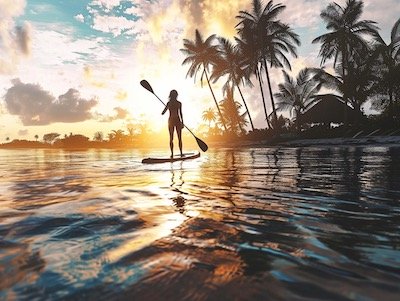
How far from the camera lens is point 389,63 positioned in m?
25.6

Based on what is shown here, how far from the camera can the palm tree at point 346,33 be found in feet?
84.4

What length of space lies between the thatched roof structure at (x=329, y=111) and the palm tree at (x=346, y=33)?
2620 millimetres

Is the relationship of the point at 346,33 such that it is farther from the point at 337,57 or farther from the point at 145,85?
the point at 145,85

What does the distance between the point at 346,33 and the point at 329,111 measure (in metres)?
6.94

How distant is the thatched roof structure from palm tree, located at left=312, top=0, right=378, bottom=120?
2620 mm

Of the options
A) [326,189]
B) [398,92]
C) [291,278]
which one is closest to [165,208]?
[291,278]

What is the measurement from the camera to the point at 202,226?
221cm

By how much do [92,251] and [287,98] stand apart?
36217 mm

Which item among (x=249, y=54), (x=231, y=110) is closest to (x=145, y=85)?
(x=249, y=54)

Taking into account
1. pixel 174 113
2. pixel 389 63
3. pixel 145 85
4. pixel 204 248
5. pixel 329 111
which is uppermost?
pixel 389 63

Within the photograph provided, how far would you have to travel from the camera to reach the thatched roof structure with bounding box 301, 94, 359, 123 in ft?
95.8

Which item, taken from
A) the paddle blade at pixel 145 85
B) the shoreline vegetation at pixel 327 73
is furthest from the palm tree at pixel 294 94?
the paddle blade at pixel 145 85

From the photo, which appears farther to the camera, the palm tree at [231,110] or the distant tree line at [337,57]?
the palm tree at [231,110]

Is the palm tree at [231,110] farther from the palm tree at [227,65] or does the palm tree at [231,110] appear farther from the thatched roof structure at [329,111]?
the thatched roof structure at [329,111]
